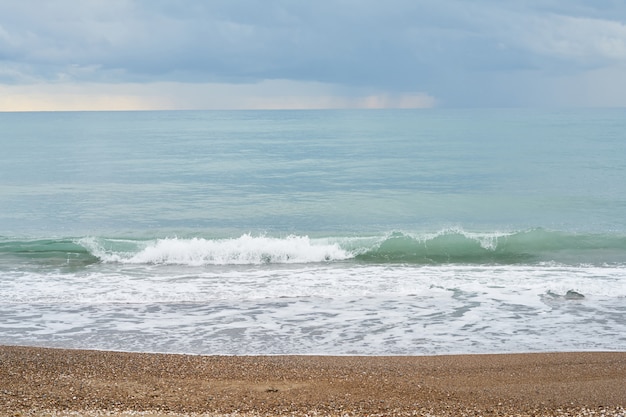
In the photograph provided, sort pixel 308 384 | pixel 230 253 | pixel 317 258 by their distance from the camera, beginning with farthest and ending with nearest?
pixel 230 253, pixel 317 258, pixel 308 384

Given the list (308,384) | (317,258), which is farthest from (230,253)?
(308,384)

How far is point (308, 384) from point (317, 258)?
439 inches

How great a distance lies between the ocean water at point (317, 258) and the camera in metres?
13.0

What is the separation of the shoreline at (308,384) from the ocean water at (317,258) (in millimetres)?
950

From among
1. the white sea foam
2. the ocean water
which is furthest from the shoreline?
the white sea foam

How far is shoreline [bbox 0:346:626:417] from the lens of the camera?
28.3ft

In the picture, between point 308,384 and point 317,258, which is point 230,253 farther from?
point 308,384

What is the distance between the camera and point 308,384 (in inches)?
386

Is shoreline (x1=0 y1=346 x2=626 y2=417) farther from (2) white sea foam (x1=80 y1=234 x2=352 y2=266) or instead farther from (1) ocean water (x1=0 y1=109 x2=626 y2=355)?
(2) white sea foam (x1=80 y1=234 x2=352 y2=266)

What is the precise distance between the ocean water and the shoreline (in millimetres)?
950

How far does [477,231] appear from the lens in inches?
993

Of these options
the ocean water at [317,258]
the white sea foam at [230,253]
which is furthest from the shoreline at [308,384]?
the white sea foam at [230,253]

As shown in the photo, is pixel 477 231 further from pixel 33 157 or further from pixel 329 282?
pixel 33 157

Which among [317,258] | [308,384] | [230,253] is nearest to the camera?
[308,384]
